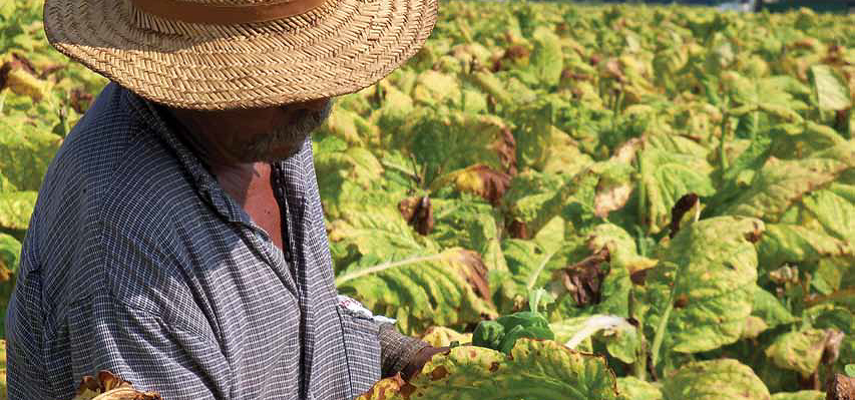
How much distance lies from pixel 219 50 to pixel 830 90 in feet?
12.6

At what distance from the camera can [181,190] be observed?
168 centimetres

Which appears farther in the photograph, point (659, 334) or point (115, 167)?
point (659, 334)

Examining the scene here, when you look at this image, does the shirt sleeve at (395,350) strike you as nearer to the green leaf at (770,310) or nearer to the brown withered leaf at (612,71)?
the green leaf at (770,310)

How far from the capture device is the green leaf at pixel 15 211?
2689mm

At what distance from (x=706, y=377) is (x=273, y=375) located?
103cm

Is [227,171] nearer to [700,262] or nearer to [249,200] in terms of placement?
[249,200]

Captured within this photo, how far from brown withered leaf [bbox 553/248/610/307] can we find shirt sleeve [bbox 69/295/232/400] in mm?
1292

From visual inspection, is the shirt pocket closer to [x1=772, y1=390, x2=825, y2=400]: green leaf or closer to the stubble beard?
the stubble beard

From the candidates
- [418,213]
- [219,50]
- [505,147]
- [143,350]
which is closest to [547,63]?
[505,147]

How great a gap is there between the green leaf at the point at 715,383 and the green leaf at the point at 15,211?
5.52ft

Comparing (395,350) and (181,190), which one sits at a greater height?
(181,190)

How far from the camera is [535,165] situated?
4406 millimetres

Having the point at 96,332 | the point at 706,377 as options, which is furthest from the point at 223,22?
the point at 706,377

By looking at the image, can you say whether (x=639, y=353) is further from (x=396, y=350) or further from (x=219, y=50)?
(x=219, y=50)
